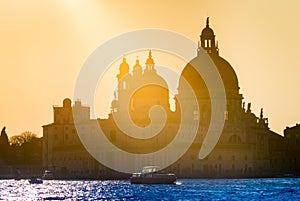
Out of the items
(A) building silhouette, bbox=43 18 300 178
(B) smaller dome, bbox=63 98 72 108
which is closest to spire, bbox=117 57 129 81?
(A) building silhouette, bbox=43 18 300 178

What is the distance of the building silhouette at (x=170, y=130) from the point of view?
119688 mm

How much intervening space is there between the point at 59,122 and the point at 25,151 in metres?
9.58

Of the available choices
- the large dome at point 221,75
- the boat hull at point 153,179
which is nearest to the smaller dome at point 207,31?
the large dome at point 221,75

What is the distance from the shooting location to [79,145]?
12438 cm

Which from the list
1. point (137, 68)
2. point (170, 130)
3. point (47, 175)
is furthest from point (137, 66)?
point (47, 175)

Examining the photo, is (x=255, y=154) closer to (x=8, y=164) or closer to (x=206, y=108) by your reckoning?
(x=206, y=108)

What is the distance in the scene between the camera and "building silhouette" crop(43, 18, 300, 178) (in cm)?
11969

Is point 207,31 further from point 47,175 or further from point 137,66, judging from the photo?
point 47,175

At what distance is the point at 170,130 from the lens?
121 metres

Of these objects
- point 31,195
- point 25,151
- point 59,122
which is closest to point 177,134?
point 59,122

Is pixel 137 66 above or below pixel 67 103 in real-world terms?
above

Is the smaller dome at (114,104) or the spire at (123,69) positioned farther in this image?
the spire at (123,69)

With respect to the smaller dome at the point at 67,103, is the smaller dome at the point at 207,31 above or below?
above

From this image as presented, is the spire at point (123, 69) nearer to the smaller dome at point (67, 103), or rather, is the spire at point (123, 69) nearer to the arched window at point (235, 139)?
the smaller dome at point (67, 103)
